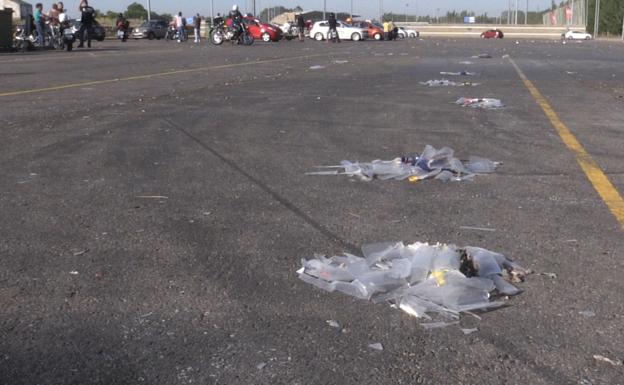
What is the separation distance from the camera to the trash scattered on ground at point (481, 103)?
1262 cm

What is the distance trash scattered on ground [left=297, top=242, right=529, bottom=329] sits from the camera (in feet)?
12.9

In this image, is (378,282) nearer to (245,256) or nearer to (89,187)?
(245,256)

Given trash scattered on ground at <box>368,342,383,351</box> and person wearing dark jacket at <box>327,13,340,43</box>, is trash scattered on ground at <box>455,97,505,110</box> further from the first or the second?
person wearing dark jacket at <box>327,13,340,43</box>

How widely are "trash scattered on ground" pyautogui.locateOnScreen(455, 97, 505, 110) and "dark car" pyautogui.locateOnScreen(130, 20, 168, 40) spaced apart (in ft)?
170

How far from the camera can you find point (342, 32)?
61531 millimetres

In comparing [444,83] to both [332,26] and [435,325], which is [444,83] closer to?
[435,325]

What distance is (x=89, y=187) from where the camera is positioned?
663 centimetres

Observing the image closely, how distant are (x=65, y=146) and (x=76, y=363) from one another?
223 inches

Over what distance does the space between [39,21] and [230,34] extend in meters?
11.9

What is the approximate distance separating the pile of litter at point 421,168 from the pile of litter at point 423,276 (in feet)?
7.68

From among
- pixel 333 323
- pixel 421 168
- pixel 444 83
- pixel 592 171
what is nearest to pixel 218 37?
pixel 444 83

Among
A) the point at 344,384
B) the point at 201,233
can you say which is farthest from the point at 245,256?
the point at 344,384

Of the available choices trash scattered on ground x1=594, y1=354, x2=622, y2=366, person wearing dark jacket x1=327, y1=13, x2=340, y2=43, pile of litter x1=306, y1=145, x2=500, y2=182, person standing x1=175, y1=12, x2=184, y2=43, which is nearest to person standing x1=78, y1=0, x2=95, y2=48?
person standing x1=175, y1=12, x2=184, y2=43

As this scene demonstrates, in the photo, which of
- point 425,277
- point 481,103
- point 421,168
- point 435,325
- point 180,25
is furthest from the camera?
point 180,25
